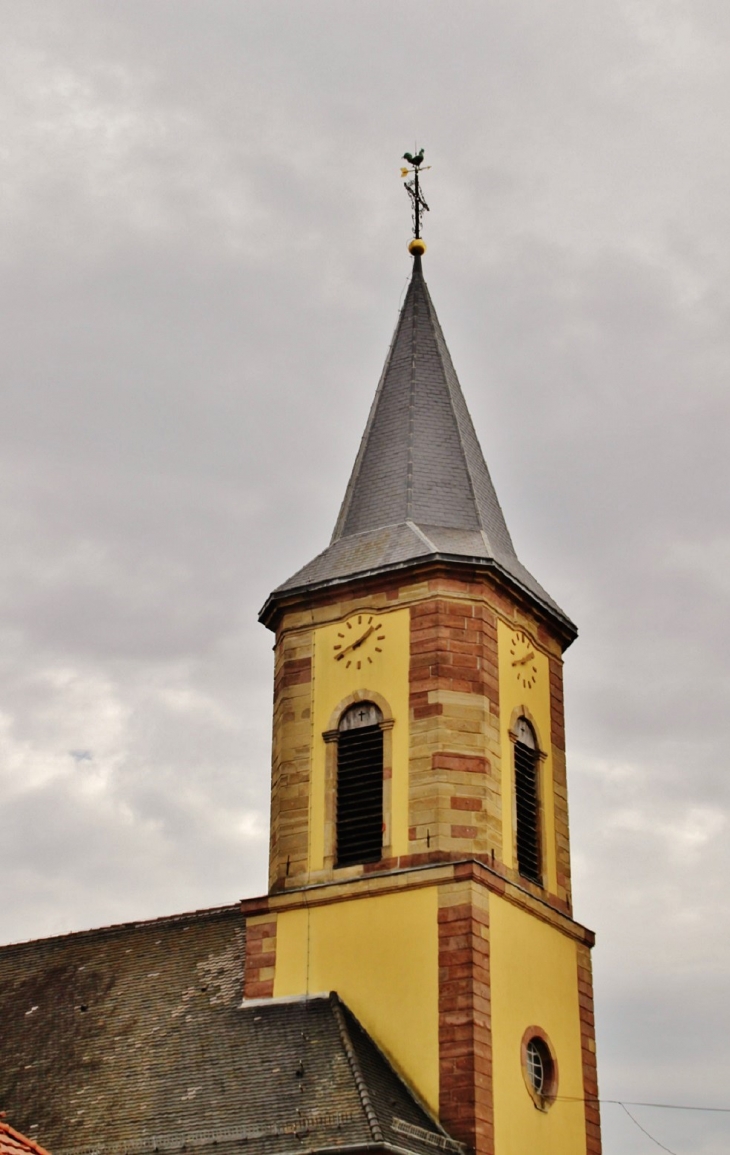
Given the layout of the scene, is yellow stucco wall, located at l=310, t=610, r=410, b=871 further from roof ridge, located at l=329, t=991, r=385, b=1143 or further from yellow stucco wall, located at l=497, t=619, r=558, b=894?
roof ridge, located at l=329, t=991, r=385, b=1143

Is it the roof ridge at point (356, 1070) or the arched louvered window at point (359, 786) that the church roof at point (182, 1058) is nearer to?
the roof ridge at point (356, 1070)

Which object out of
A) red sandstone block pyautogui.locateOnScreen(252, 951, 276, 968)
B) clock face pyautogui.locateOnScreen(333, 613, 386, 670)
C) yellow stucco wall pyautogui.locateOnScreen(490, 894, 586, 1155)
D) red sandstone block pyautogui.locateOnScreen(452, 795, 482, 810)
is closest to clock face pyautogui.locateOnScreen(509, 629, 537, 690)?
clock face pyautogui.locateOnScreen(333, 613, 386, 670)

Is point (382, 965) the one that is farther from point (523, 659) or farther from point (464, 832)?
point (523, 659)

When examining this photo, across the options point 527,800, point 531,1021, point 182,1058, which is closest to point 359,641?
point 527,800

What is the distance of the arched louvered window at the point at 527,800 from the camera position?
32406mm

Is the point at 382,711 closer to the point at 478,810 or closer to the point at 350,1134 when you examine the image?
the point at 478,810

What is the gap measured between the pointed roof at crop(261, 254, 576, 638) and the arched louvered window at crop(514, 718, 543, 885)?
105 inches

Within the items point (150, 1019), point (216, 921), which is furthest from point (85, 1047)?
point (216, 921)

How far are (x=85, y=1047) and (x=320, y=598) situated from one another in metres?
8.56

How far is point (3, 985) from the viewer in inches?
1375

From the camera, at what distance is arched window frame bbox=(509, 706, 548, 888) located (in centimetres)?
3209

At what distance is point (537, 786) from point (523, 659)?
2.23 meters

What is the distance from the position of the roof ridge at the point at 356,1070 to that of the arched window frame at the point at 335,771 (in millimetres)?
2352

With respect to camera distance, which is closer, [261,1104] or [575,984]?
[261,1104]
